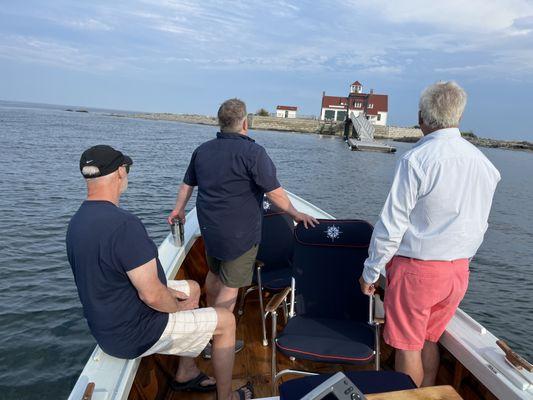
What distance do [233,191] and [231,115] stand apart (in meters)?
0.46

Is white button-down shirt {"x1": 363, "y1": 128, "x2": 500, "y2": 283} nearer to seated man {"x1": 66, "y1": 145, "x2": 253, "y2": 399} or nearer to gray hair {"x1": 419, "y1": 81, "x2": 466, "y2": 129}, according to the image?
gray hair {"x1": 419, "y1": 81, "x2": 466, "y2": 129}

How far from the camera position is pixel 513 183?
25031 mm

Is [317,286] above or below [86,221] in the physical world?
below

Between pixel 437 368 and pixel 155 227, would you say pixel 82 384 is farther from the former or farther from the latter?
pixel 155 227

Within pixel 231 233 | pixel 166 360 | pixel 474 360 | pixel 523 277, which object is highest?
pixel 231 233

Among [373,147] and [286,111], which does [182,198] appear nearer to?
[373,147]

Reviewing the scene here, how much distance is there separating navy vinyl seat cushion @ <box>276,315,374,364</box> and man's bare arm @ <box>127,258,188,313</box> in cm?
86

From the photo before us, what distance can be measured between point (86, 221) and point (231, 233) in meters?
1.00

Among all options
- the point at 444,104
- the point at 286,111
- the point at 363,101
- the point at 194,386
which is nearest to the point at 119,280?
the point at 194,386

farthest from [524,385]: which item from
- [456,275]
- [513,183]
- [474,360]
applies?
[513,183]

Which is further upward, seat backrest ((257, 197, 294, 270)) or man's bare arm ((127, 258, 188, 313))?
man's bare arm ((127, 258, 188, 313))

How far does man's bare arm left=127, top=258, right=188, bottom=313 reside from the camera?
1618 mm

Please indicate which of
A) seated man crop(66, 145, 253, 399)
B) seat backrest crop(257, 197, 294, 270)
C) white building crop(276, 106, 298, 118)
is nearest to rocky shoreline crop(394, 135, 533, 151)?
white building crop(276, 106, 298, 118)

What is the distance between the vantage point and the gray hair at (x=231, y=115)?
2.40 m
